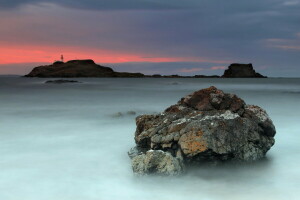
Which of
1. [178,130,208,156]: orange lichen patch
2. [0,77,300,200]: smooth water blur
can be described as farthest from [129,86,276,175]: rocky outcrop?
[0,77,300,200]: smooth water blur

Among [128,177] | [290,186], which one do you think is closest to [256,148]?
[290,186]

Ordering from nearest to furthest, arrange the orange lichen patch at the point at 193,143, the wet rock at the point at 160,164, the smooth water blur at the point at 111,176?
the smooth water blur at the point at 111,176 < the wet rock at the point at 160,164 < the orange lichen patch at the point at 193,143

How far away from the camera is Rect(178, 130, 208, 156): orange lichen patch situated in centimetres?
540

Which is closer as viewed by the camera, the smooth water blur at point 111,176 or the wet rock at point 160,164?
the smooth water blur at point 111,176

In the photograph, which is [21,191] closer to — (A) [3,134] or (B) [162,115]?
(B) [162,115]

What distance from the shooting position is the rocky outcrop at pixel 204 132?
544cm

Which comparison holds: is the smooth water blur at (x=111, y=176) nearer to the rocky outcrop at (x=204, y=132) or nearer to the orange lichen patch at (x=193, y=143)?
the rocky outcrop at (x=204, y=132)

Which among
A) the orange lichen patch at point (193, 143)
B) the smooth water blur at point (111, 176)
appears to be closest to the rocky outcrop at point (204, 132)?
the orange lichen patch at point (193, 143)

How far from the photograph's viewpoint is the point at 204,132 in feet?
18.2

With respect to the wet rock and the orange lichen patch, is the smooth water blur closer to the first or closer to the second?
the wet rock

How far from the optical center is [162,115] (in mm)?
6539

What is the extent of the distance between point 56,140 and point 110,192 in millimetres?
3710

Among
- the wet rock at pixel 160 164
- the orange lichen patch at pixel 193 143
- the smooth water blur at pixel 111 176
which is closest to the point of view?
the smooth water blur at pixel 111 176

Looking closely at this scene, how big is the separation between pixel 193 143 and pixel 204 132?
263mm
